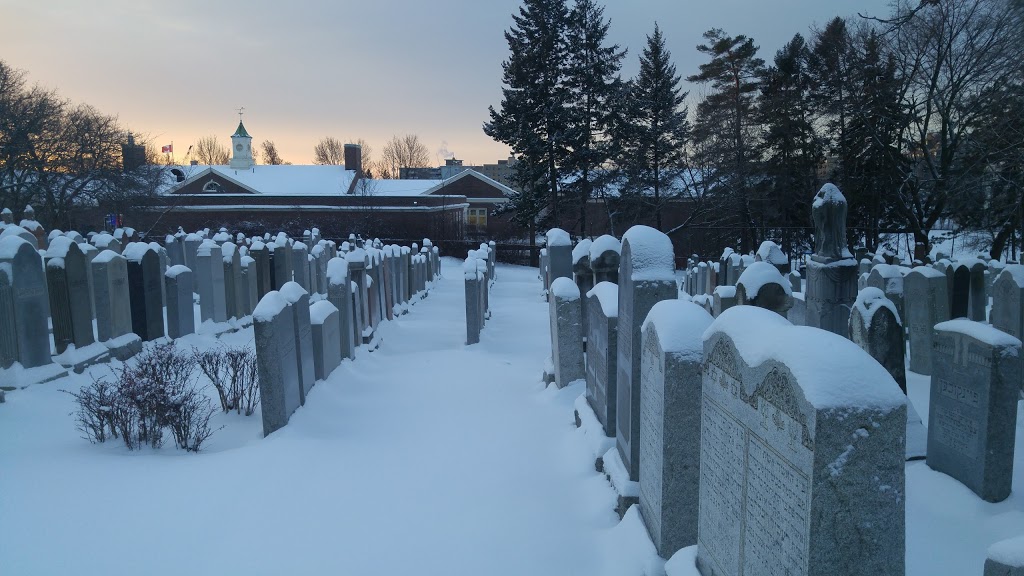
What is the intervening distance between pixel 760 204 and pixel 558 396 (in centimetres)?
2741

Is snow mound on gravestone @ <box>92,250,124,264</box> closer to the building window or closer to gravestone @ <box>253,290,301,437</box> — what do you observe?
gravestone @ <box>253,290,301,437</box>

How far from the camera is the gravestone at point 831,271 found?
29.0 feet

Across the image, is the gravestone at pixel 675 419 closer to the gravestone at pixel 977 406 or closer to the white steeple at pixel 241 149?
the gravestone at pixel 977 406

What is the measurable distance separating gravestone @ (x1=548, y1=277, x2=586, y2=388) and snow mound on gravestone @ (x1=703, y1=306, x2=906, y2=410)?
244 inches

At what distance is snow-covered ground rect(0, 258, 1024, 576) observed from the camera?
4.78 m

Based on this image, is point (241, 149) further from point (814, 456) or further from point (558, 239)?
point (814, 456)

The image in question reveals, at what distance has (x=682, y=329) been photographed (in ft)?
13.8

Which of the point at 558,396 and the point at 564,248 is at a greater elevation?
the point at 564,248

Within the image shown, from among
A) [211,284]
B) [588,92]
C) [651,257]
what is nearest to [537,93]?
[588,92]

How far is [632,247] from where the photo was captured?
5.65 metres

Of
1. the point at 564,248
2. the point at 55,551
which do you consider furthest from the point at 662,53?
the point at 55,551

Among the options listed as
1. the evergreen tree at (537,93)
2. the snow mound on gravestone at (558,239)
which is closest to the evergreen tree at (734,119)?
the evergreen tree at (537,93)

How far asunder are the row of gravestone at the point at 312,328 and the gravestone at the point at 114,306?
278 cm

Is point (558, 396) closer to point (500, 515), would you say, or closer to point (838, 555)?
point (500, 515)
